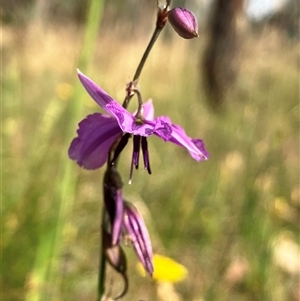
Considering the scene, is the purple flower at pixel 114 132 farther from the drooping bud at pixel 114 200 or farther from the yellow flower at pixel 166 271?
the yellow flower at pixel 166 271

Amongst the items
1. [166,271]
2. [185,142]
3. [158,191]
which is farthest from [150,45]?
[158,191]

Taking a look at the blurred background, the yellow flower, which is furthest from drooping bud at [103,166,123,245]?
the yellow flower

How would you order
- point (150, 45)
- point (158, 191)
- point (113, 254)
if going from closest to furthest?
point (150, 45) < point (113, 254) < point (158, 191)

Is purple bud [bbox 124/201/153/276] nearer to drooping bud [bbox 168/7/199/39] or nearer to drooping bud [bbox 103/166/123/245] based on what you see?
drooping bud [bbox 103/166/123/245]

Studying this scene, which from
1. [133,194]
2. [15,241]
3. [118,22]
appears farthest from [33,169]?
[118,22]

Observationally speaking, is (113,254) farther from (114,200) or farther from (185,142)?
(185,142)

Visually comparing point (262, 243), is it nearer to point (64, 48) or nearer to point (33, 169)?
point (33, 169)

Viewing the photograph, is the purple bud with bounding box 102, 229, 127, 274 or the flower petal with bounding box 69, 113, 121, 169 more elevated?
the flower petal with bounding box 69, 113, 121, 169
